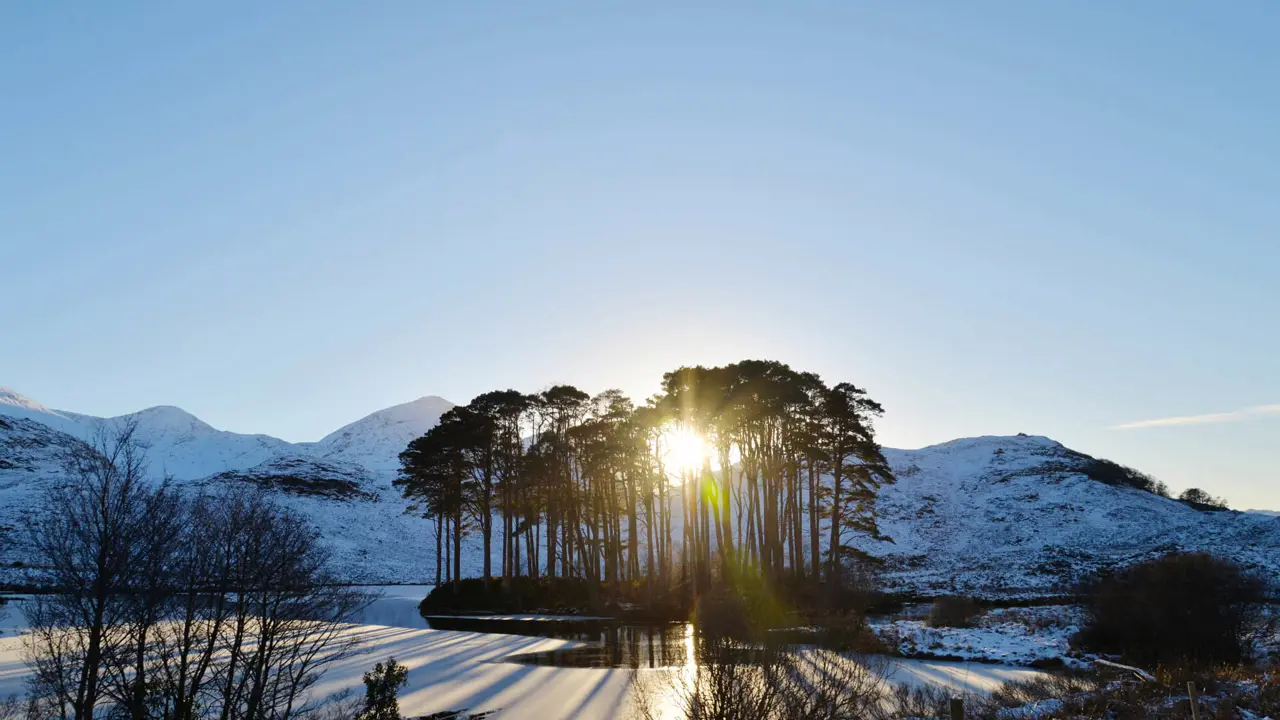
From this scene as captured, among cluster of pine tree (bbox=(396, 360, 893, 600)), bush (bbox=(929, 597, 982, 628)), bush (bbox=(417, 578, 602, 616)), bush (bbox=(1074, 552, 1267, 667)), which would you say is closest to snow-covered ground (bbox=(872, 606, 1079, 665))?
bush (bbox=(929, 597, 982, 628))

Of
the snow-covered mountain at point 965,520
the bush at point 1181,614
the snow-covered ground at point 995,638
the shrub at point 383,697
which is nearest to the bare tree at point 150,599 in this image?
the shrub at point 383,697

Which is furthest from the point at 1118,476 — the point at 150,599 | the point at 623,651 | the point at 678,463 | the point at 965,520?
the point at 150,599

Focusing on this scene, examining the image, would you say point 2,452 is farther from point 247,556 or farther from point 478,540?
point 247,556

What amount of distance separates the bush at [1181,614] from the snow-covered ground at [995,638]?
194 centimetres

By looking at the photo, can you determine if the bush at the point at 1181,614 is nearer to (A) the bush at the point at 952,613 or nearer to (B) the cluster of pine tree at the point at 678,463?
(A) the bush at the point at 952,613

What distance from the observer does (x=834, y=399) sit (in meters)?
41.3

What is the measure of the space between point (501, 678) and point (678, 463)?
27.2 metres

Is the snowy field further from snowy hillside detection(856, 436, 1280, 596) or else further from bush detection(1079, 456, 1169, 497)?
bush detection(1079, 456, 1169, 497)

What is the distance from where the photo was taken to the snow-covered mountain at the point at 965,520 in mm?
65812

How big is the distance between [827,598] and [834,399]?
10.5m

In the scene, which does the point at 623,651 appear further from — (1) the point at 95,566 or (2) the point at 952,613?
(1) the point at 95,566

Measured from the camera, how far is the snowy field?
18.7 m

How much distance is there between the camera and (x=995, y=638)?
1115 inches

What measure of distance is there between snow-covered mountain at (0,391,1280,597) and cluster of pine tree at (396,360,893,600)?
6.51 m
